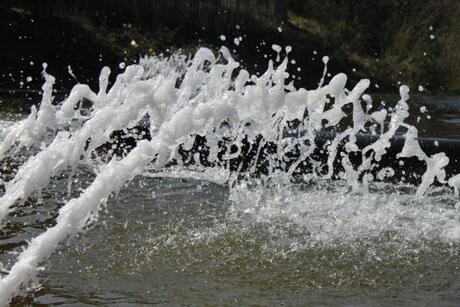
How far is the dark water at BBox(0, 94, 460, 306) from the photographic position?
3.79 meters

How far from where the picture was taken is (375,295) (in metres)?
3.82

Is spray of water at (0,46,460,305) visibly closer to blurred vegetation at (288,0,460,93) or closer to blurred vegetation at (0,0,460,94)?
blurred vegetation at (0,0,460,94)

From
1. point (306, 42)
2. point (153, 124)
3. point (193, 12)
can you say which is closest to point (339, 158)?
point (153, 124)

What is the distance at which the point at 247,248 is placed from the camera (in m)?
4.49

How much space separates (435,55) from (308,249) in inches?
499

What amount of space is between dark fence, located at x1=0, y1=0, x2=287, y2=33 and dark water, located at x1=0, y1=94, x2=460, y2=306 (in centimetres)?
1066

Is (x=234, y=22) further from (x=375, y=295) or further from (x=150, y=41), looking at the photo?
A: (x=375, y=295)

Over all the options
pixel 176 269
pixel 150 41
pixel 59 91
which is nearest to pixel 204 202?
pixel 176 269

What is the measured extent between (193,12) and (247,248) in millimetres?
13016

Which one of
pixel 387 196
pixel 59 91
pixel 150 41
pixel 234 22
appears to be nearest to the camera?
pixel 387 196

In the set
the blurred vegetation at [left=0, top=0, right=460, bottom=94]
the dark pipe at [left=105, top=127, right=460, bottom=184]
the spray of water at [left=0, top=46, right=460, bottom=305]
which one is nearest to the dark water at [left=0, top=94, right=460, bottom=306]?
the spray of water at [left=0, top=46, right=460, bottom=305]

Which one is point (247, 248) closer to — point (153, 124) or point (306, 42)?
point (153, 124)

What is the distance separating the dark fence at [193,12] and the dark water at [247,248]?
420 inches

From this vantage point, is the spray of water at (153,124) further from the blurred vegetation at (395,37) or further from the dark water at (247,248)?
the blurred vegetation at (395,37)
